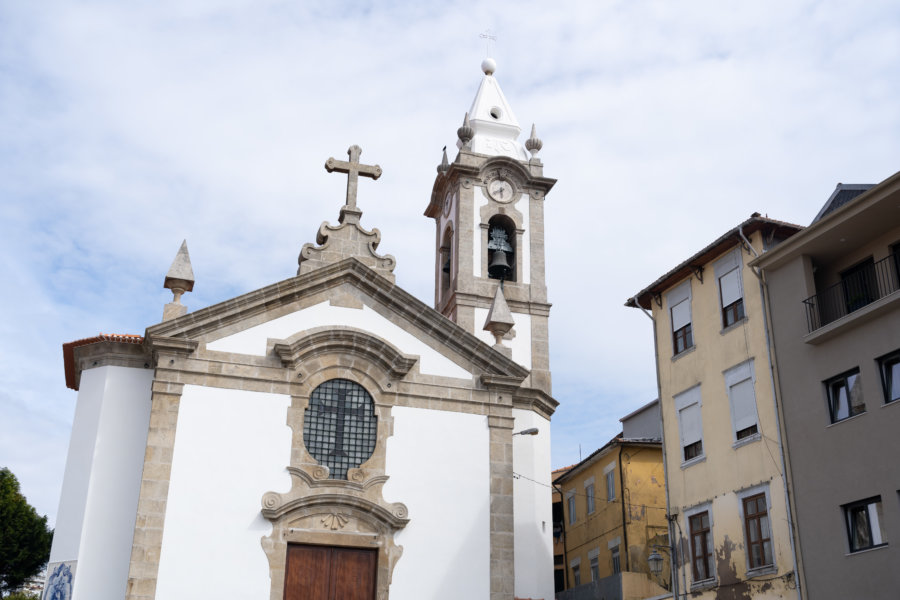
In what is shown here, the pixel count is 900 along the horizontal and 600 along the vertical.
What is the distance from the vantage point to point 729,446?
20.5 metres

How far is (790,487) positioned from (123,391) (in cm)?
1334

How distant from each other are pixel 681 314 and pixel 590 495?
11.3 metres

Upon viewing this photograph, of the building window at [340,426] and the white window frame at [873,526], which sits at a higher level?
the building window at [340,426]

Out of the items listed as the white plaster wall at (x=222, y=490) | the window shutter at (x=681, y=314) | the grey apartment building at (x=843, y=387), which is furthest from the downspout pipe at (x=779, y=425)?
the white plaster wall at (x=222, y=490)

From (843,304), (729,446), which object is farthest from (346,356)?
(843,304)

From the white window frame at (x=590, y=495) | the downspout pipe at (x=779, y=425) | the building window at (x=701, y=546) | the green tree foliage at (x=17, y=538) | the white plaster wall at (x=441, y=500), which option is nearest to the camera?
the downspout pipe at (x=779, y=425)

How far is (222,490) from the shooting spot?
17.8 meters

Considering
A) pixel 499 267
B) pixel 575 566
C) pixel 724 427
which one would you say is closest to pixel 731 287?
pixel 724 427

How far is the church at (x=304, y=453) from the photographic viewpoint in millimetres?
17469

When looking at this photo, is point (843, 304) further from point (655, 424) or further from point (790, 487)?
point (655, 424)

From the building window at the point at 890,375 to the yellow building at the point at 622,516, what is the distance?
11208 mm

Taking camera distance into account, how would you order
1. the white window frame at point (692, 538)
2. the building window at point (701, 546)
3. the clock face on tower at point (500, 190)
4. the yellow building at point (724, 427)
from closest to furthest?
the yellow building at point (724, 427)
the white window frame at point (692, 538)
the building window at point (701, 546)
the clock face on tower at point (500, 190)

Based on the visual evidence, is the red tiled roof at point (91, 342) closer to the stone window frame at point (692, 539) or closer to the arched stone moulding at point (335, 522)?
the arched stone moulding at point (335, 522)

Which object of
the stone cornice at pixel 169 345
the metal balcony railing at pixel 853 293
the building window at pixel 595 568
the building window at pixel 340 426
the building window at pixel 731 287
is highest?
the building window at pixel 731 287
